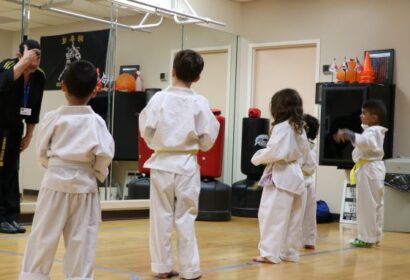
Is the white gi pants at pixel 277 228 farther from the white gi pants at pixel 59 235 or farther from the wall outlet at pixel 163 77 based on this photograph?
the wall outlet at pixel 163 77

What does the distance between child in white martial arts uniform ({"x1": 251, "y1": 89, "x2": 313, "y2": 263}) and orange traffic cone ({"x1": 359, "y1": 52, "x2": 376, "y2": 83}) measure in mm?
3104

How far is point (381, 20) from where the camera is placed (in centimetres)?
746

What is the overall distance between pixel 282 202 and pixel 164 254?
41.6 inches

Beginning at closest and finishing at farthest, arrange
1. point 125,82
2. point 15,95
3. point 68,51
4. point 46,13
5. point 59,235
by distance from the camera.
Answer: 1. point 59,235
2. point 15,95
3. point 46,13
4. point 68,51
5. point 125,82

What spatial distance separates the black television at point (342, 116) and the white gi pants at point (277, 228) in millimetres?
3011

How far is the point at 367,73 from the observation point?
7.15 meters

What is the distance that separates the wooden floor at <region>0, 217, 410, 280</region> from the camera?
3.70m

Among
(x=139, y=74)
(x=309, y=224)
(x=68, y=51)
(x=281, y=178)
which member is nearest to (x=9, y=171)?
(x=68, y=51)

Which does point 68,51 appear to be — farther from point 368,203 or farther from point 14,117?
point 368,203

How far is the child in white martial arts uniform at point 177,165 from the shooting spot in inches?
136

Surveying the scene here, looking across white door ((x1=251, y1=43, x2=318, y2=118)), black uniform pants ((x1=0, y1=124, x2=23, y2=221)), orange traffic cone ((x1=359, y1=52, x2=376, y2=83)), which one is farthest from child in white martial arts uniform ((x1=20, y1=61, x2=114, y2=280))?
white door ((x1=251, y1=43, x2=318, y2=118))

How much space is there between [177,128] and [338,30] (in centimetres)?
485

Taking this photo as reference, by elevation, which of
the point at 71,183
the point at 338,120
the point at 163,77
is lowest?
the point at 71,183

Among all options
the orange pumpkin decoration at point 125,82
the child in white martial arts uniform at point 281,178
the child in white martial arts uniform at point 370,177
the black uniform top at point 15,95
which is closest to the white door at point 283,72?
the orange pumpkin decoration at point 125,82
